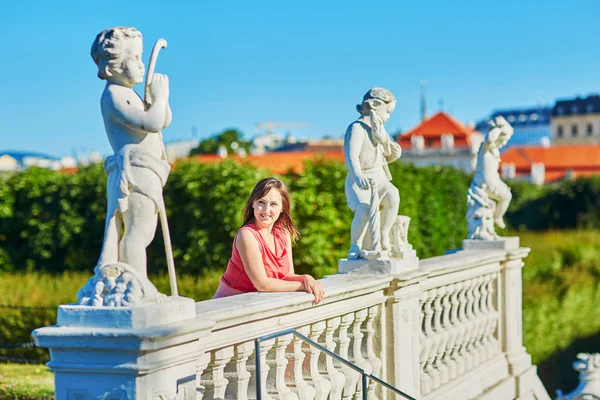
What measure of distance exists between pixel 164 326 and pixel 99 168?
19.6m

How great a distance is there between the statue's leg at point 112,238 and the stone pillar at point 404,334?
2742 mm

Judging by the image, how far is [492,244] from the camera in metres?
8.53

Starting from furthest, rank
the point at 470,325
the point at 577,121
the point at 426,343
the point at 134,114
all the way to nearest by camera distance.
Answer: the point at 577,121 → the point at 470,325 → the point at 426,343 → the point at 134,114

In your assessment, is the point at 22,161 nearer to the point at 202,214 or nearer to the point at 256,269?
the point at 202,214

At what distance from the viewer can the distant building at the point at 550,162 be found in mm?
95812

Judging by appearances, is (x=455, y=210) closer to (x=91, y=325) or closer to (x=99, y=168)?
(x=99, y=168)

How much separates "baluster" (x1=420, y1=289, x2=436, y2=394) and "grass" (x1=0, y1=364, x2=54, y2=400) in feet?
10.5

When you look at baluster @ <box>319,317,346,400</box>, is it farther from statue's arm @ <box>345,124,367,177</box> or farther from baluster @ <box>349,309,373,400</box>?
statue's arm @ <box>345,124,367,177</box>

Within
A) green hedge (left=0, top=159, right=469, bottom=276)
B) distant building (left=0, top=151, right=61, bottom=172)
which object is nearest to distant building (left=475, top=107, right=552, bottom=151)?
distant building (left=0, top=151, right=61, bottom=172)

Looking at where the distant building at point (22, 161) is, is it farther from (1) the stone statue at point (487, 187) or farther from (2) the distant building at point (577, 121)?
(2) the distant building at point (577, 121)

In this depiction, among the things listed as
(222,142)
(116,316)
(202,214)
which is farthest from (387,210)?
(222,142)

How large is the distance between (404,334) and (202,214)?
13.5m

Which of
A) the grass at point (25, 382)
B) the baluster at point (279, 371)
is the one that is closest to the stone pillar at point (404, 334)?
the baluster at point (279, 371)

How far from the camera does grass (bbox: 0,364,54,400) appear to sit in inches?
318
